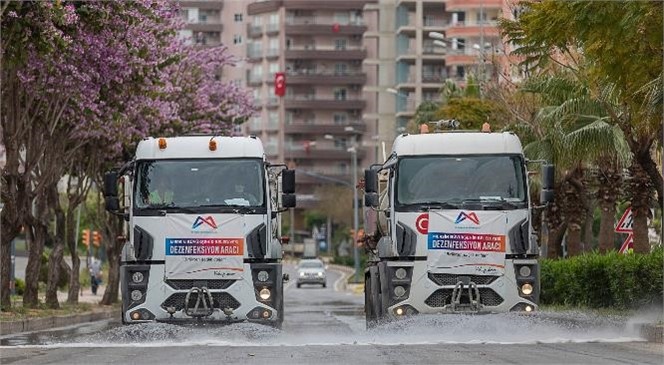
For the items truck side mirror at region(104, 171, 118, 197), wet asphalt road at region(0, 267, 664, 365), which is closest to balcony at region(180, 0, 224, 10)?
wet asphalt road at region(0, 267, 664, 365)

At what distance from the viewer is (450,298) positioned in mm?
24219

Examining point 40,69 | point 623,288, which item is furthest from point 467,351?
point 40,69

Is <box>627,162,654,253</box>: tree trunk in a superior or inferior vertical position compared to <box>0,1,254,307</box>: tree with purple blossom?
inferior

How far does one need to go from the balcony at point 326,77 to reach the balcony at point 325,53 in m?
1.42

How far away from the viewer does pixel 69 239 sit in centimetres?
4675

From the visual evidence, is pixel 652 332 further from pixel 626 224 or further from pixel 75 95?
pixel 626 224

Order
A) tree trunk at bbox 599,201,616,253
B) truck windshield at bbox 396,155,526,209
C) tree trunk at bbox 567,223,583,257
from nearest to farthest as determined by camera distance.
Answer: truck windshield at bbox 396,155,526,209
tree trunk at bbox 599,201,616,253
tree trunk at bbox 567,223,583,257

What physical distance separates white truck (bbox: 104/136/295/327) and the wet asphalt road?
38cm

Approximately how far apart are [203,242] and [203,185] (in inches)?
36.7

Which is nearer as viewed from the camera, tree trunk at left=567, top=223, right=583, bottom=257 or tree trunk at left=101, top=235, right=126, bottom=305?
tree trunk at left=567, top=223, right=583, bottom=257

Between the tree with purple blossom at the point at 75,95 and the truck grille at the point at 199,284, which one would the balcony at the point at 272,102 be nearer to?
the tree with purple blossom at the point at 75,95

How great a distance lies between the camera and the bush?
94.8ft

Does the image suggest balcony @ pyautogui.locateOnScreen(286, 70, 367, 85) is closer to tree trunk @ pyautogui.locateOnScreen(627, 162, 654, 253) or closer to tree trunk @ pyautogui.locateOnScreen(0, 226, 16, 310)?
tree trunk @ pyautogui.locateOnScreen(627, 162, 654, 253)

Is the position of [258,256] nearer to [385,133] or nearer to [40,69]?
[40,69]
